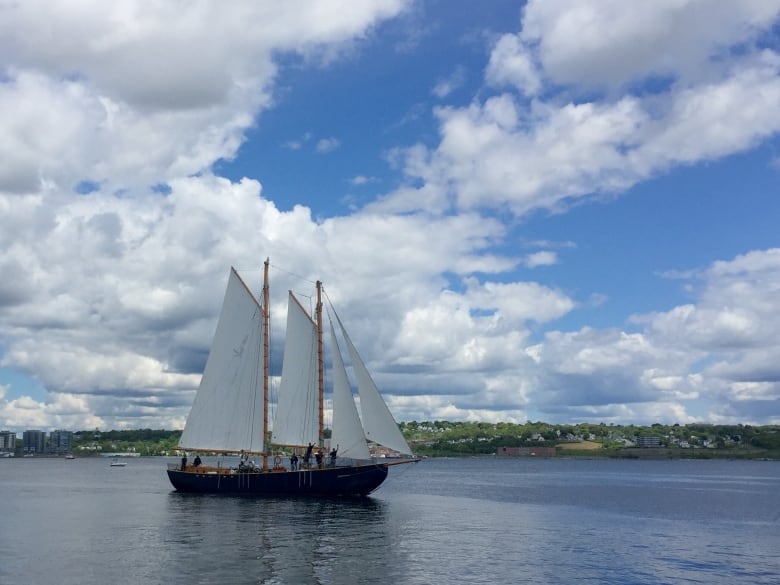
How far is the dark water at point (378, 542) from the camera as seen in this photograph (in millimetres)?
47531

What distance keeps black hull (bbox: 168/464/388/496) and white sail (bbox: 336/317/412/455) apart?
14.2 feet

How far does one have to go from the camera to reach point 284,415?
90375mm

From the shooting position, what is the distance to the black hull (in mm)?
86500

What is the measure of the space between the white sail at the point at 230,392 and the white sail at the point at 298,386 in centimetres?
518

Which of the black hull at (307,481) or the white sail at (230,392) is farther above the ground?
the white sail at (230,392)

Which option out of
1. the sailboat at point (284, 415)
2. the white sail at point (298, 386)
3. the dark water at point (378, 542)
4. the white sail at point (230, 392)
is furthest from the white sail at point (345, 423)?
the white sail at point (230, 392)

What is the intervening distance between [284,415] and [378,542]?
3355 centimetres

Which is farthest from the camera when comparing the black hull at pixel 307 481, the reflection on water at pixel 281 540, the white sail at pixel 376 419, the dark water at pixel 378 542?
the black hull at pixel 307 481

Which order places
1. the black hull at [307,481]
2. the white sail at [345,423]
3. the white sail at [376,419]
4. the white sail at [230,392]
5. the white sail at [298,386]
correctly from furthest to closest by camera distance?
1. the white sail at [230,392]
2. the white sail at [298,386]
3. the black hull at [307,481]
4. the white sail at [345,423]
5. the white sail at [376,419]

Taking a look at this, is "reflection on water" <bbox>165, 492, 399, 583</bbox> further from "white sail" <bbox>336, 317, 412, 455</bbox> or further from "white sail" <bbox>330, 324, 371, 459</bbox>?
"white sail" <bbox>336, 317, 412, 455</bbox>

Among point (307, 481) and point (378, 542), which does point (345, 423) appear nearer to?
point (307, 481)

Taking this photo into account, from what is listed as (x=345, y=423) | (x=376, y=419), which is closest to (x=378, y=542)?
(x=376, y=419)

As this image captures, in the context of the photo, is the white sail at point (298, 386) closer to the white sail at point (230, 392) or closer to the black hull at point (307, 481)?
the black hull at point (307, 481)

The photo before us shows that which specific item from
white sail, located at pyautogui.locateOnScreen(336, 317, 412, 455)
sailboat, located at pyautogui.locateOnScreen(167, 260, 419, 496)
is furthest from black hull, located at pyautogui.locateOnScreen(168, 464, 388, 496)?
white sail, located at pyautogui.locateOnScreen(336, 317, 412, 455)
